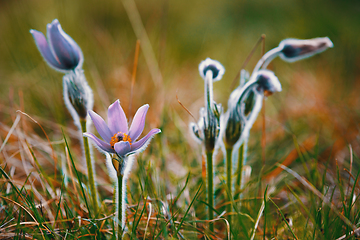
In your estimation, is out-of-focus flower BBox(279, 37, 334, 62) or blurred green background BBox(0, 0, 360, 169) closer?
out-of-focus flower BBox(279, 37, 334, 62)

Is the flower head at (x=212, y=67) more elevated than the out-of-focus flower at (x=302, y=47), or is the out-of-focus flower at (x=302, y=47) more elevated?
the out-of-focus flower at (x=302, y=47)

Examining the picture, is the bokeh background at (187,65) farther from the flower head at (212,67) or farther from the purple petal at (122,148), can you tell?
the purple petal at (122,148)

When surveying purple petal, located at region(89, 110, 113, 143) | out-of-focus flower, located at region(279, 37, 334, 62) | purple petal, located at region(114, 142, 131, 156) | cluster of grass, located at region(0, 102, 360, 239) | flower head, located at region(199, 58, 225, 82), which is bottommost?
cluster of grass, located at region(0, 102, 360, 239)

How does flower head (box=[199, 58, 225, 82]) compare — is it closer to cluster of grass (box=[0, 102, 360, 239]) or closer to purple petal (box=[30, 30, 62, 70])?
cluster of grass (box=[0, 102, 360, 239])

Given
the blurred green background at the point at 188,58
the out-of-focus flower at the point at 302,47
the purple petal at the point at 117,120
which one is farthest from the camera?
the blurred green background at the point at 188,58

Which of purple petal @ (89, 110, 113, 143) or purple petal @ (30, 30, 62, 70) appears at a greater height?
purple petal @ (30, 30, 62, 70)

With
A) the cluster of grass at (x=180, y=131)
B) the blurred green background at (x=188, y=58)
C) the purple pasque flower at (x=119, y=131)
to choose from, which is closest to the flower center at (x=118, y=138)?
the purple pasque flower at (x=119, y=131)

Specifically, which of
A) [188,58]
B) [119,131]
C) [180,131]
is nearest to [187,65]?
[188,58]

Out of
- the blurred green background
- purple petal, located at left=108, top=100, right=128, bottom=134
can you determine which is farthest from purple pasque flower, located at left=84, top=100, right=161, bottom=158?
the blurred green background
